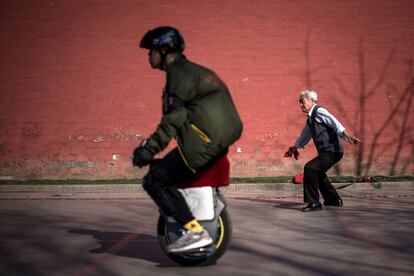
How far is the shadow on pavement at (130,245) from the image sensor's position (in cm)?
674

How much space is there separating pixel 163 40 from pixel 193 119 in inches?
25.9

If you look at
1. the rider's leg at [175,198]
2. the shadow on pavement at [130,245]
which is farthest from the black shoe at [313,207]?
the rider's leg at [175,198]

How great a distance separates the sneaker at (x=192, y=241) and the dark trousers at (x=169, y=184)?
0.36 ft

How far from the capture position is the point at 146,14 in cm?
1750

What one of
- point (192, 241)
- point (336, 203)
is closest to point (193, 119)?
point (192, 241)

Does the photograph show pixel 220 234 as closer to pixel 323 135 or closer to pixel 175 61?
pixel 175 61

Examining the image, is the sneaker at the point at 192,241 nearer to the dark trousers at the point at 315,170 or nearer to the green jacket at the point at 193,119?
the green jacket at the point at 193,119

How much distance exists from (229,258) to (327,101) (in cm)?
1137

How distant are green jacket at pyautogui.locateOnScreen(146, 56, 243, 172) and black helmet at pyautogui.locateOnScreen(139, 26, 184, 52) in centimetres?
22

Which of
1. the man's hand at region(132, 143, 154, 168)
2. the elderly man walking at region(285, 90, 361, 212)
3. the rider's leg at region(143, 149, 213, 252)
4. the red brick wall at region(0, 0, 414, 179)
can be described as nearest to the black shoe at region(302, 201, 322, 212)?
the elderly man walking at region(285, 90, 361, 212)

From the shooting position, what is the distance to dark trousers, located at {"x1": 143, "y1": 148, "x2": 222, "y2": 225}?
5.87 m

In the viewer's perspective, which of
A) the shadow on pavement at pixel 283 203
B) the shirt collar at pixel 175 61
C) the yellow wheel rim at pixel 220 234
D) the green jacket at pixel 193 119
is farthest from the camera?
the shadow on pavement at pixel 283 203

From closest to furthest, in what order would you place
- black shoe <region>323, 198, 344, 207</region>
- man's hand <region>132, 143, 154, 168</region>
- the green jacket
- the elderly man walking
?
1. man's hand <region>132, 143, 154, 168</region>
2. the green jacket
3. the elderly man walking
4. black shoe <region>323, 198, 344, 207</region>

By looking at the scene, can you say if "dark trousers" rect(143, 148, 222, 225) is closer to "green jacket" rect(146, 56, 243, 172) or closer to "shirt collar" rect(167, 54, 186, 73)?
"green jacket" rect(146, 56, 243, 172)
